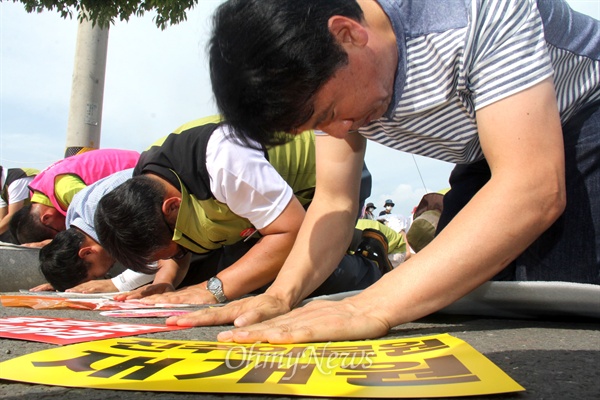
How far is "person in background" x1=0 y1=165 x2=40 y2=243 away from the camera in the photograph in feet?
19.0

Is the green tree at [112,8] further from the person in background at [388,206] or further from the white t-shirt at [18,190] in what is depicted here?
the person in background at [388,206]

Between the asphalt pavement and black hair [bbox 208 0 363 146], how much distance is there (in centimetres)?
51

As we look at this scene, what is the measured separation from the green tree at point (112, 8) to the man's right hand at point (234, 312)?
3432 mm

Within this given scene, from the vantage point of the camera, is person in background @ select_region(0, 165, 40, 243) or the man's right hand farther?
person in background @ select_region(0, 165, 40, 243)

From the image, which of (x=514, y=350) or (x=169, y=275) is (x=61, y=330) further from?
(x=169, y=275)

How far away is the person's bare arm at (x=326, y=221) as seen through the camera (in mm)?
1639

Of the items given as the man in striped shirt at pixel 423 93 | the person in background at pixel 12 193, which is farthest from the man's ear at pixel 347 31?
the person in background at pixel 12 193

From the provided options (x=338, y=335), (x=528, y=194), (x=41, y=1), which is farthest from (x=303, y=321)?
(x=41, y=1)

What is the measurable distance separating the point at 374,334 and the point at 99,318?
0.91 m

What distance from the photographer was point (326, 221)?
1.70 m

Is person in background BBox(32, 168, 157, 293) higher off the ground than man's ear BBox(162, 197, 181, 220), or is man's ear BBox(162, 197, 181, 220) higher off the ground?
man's ear BBox(162, 197, 181, 220)

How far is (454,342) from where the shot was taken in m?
1.04

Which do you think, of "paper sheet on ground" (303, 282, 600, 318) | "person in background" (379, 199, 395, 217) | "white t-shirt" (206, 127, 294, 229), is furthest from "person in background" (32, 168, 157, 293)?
"person in background" (379, 199, 395, 217)

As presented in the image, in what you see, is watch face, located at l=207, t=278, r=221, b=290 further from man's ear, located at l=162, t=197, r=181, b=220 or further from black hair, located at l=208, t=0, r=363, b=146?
black hair, located at l=208, t=0, r=363, b=146
